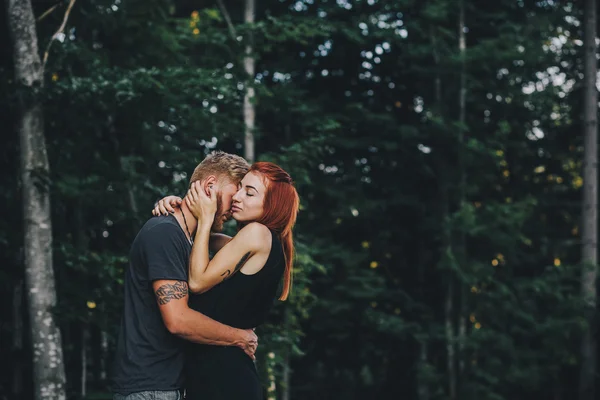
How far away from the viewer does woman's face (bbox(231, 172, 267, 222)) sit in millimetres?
3945

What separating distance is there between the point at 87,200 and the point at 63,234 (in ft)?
2.02

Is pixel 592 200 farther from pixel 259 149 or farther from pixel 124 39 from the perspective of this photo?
pixel 124 39

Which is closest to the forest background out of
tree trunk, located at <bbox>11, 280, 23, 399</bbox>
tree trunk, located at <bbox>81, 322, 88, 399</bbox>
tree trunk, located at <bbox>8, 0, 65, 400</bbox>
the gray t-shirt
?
tree trunk, located at <bbox>11, 280, 23, 399</bbox>

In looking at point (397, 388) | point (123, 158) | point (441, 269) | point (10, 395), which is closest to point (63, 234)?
point (123, 158)

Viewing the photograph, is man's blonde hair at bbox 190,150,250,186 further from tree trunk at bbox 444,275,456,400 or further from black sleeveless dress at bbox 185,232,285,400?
tree trunk at bbox 444,275,456,400

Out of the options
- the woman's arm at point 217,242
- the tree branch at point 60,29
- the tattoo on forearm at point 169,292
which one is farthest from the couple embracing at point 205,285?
the tree branch at point 60,29

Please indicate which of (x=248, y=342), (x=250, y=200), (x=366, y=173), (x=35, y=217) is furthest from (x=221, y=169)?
(x=366, y=173)

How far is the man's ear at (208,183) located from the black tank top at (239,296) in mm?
383

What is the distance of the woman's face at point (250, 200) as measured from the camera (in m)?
3.95

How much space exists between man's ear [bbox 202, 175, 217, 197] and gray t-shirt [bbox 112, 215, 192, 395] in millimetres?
254

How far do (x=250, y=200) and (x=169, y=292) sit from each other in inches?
24.1

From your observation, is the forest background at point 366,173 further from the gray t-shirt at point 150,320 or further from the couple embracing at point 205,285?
the gray t-shirt at point 150,320

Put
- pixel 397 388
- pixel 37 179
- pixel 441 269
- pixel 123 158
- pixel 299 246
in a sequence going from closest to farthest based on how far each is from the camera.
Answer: pixel 37 179, pixel 123 158, pixel 299 246, pixel 441 269, pixel 397 388

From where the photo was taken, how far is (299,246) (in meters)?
12.7
